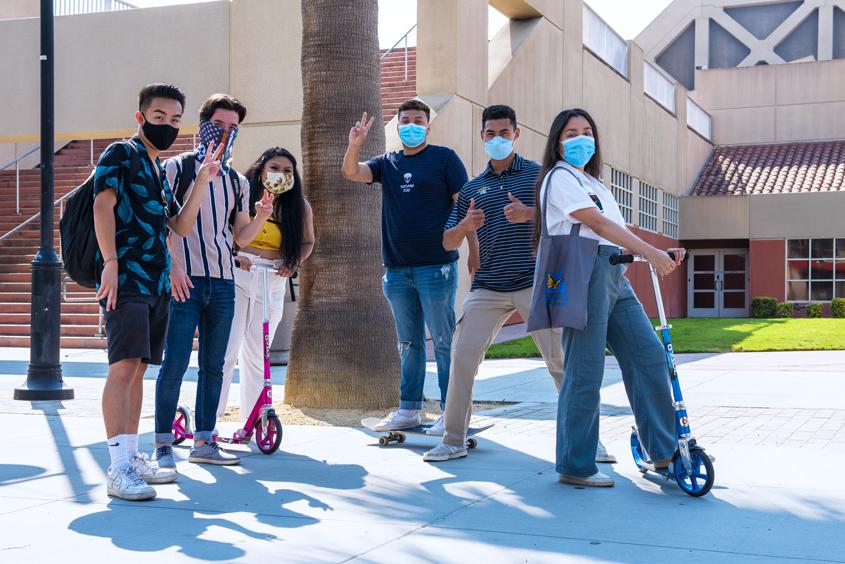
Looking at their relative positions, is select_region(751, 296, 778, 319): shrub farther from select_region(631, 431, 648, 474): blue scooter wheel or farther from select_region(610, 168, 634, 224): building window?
select_region(631, 431, 648, 474): blue scooter wheel

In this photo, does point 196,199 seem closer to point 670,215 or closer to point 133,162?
point 133,162

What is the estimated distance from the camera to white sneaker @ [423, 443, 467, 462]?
636 centimetres

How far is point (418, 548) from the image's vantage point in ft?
14.2

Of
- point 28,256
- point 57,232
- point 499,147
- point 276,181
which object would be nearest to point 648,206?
point 57,232

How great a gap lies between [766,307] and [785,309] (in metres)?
0.57

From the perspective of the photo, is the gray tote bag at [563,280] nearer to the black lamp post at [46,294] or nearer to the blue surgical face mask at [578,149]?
the blue surgical face mask at [578,149]

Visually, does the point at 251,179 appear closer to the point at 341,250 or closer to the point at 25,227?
the point at 341,250

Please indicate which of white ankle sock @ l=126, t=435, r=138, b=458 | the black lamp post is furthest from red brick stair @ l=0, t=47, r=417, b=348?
white ankle sock @ l=126, t=435, r=138, b=458

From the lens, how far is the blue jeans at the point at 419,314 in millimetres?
7027

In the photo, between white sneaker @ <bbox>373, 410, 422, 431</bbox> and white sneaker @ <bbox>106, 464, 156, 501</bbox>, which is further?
white sneaker @ <bbox>373, 410, 422, 431</bbox>

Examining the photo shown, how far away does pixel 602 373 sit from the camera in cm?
561

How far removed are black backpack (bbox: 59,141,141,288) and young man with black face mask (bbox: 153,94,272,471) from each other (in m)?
0.56

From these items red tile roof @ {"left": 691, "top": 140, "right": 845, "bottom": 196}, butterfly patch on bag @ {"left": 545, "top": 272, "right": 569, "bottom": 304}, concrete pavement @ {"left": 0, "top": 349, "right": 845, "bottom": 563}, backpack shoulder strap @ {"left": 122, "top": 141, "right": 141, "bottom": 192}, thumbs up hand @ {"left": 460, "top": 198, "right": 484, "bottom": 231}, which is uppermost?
red tile roof @ {"left": 691, "top": 140, "right": 845, "bottom": 196}

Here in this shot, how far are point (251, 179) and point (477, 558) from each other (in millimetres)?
3793
